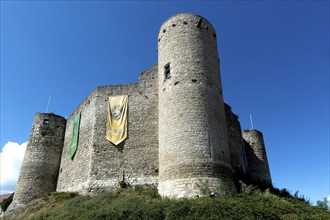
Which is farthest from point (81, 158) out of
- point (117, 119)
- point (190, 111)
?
point (190, 111)

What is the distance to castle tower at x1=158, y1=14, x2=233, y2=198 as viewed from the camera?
12.1 m

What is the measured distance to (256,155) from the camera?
24062mm

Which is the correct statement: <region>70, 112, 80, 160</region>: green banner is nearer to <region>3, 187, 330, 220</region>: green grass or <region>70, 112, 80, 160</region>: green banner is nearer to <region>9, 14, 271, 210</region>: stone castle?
<region>9, 14, 271, 210</region>: stone castle

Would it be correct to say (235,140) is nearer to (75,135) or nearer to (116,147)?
(116,147)

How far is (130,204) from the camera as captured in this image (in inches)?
416

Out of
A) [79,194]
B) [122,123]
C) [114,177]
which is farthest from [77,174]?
[122,123]

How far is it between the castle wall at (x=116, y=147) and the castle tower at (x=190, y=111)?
238 cm

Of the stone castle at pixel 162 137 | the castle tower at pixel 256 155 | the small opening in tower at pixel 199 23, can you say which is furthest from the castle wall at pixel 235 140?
the small opening in tower at pixel 199 23

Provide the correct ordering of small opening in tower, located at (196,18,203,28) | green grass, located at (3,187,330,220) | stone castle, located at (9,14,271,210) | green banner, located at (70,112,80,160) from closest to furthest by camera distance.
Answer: green grass, located at (3,187,330,220) < stone castle, located at (9,14,271,210) < small opening in tower, located at (196,18,203,28) < green banner, located at (70,112,80,160)

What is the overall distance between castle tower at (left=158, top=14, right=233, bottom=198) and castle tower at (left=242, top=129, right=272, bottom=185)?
11.1m

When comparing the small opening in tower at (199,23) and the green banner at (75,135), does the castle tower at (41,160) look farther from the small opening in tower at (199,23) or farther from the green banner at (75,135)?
the small opening in tower at (199,23)

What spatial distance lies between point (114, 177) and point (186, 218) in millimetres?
7893

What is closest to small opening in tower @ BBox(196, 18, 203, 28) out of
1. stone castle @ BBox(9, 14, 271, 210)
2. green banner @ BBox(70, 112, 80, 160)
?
stone castle @ BBox(9, 14, 271, 210)

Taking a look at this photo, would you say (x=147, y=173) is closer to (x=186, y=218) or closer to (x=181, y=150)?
(x=181, y=150)
